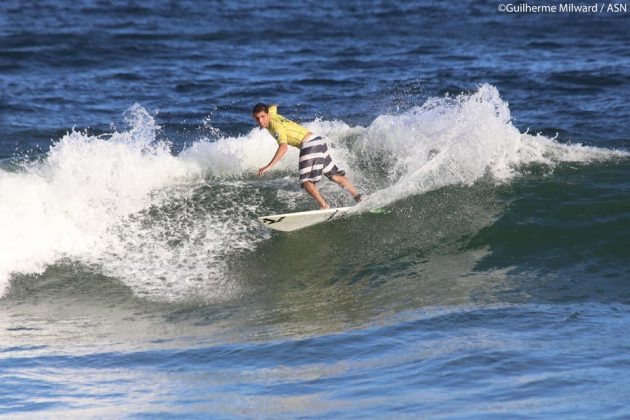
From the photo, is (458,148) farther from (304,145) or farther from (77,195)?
(77,195)

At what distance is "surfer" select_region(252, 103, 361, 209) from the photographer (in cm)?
1119

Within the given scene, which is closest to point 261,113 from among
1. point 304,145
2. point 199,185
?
point 304,145

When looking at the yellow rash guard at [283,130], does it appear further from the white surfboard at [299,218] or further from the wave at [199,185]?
the wave at [199,185]

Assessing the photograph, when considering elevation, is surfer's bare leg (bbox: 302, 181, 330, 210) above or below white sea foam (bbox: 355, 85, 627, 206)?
below

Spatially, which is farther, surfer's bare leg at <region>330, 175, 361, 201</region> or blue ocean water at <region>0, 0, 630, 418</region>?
surfer's bare leg at <region>330, 175, 361, 201</region>

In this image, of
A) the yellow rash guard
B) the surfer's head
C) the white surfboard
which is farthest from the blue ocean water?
the surfer's head

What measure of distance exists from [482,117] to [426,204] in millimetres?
1839

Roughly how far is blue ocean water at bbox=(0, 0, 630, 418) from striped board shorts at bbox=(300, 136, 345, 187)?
71cm

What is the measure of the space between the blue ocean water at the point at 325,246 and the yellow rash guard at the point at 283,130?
1214 mm

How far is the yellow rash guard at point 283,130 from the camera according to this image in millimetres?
11250

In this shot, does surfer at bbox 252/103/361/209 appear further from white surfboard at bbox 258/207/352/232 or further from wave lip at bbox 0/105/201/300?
wave lip at bbox 0/105/201/300

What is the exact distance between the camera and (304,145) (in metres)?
11.5

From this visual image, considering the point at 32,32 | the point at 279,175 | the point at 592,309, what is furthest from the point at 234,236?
the point at 32,32

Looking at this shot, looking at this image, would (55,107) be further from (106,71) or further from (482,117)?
(482,117)
